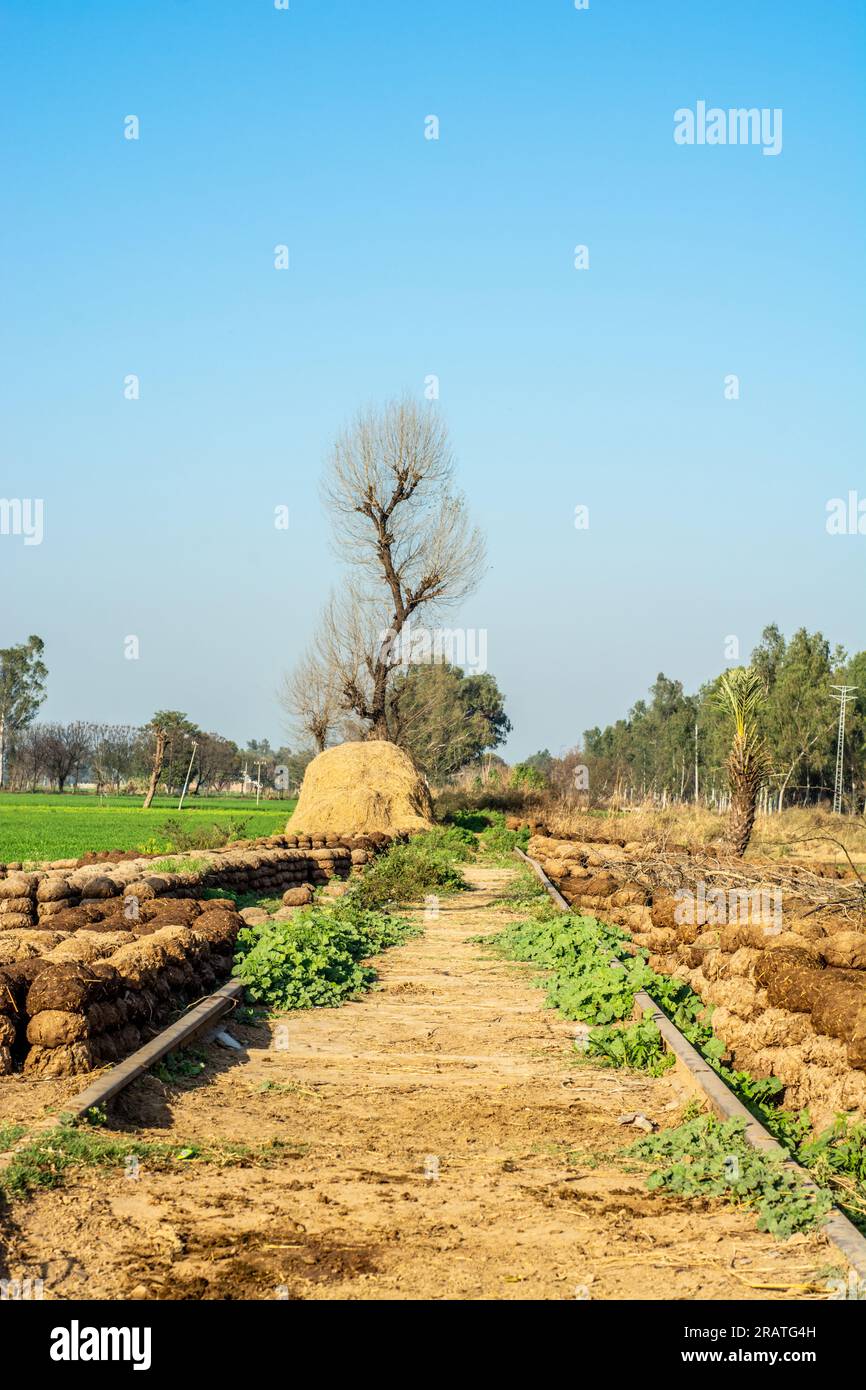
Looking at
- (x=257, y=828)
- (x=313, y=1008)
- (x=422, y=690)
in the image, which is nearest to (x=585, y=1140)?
(x=313, y=1008)

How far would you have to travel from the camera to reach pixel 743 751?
74.1ft

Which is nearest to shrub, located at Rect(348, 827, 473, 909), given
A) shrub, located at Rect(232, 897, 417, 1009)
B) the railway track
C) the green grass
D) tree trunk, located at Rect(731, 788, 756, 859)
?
shrub, located at Rect(232, 897, 417, 1009)

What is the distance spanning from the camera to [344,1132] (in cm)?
599

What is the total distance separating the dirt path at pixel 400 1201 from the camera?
4.05 meters

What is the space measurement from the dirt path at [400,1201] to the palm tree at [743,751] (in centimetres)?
1527

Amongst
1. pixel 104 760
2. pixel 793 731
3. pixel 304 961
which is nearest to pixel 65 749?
pixel 104 760

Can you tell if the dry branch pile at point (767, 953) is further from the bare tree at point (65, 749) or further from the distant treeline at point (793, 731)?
the bare tree at point (65, 749)

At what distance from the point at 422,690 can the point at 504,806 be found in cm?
585

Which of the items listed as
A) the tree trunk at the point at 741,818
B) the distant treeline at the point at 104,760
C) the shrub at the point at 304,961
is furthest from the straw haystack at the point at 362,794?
the distant treeline at the point at 104,760

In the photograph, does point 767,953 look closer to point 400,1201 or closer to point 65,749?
point 400,1201

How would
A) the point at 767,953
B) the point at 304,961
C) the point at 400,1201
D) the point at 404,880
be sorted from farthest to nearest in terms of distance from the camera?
the point at 404,880, the point at 304,961, the point at 767,953, the point at 400,1201

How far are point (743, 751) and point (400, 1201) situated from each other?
1861cm

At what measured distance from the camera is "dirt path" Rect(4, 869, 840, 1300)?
4047mm
